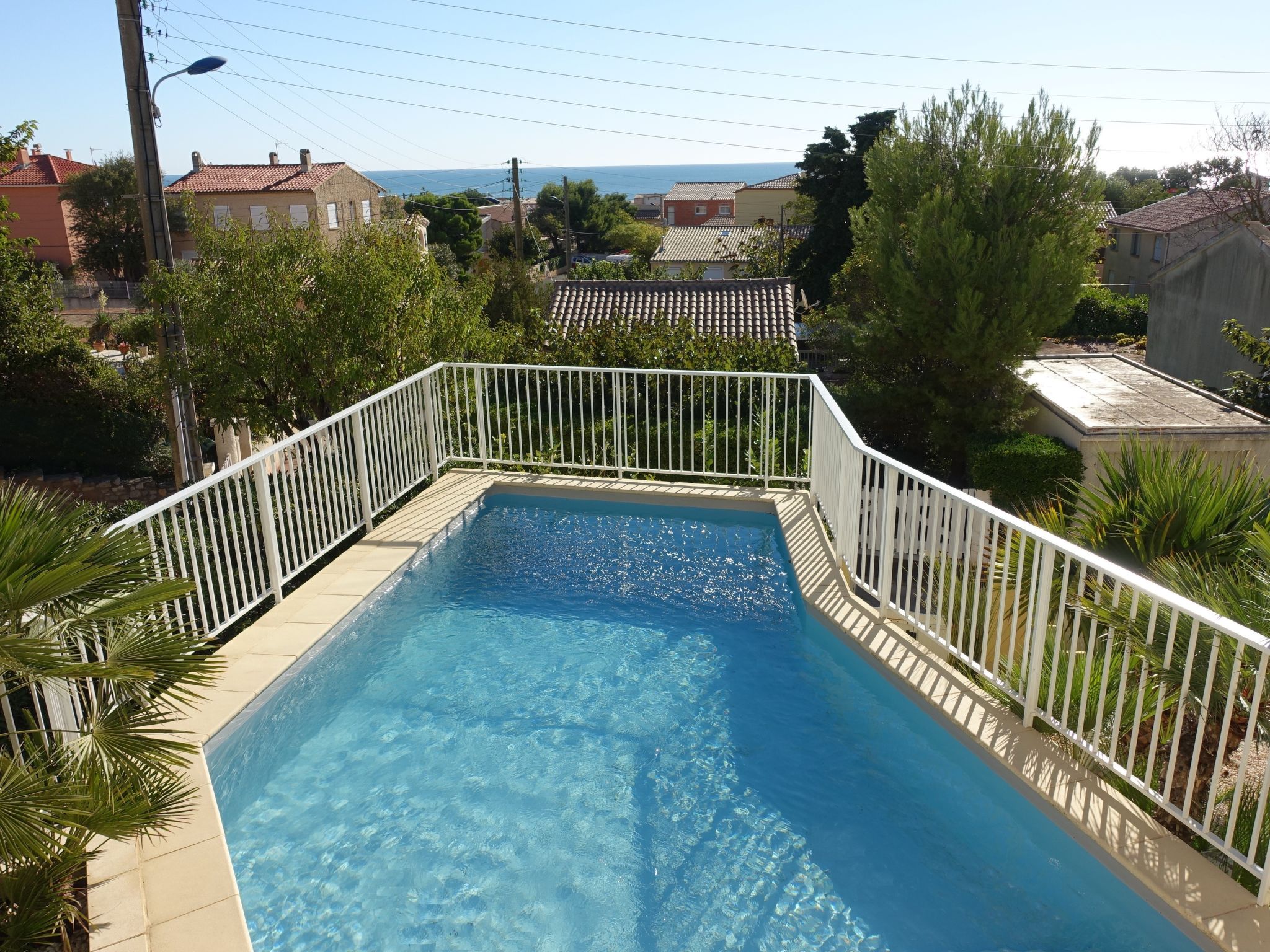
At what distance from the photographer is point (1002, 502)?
12102 millimetres

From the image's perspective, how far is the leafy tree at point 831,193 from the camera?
2933 cm

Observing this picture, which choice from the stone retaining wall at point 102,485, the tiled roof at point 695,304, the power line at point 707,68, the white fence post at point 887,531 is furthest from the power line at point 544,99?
the white fence post at point 887,531

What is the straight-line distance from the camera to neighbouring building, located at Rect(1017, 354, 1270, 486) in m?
10.7

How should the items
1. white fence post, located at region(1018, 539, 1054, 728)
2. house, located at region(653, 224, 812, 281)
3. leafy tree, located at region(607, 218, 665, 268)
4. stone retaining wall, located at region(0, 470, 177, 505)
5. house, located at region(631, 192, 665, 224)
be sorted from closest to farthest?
1. white fence post, located at region(1018, 539, 1054, 728)
2. stone retaining wall, located at region(0, 470, 177, 505)
3. house, located at region(653, 224, 812, 281)
4. leafy tree, located at region(607, 218, 665, 268)
5. house, located at region(631, 192, 665, 224)

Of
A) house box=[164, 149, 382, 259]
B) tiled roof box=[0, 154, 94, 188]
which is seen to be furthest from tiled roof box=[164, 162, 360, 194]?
tiled roof box=[0, 154, 94, 188]

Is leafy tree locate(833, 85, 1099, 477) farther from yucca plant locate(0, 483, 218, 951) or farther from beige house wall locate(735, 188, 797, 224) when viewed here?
beige house wall locate(735, 188, 797, 224)

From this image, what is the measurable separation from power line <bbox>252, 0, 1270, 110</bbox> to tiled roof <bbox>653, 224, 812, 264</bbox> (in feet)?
31.2

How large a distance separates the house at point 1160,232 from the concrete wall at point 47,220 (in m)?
45.7

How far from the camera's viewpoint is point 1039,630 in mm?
3727

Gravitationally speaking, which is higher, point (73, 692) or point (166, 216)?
point (166, 216)

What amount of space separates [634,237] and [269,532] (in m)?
68.4

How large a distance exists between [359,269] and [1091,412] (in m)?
9.19

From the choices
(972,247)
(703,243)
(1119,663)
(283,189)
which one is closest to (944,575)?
(1119,663)

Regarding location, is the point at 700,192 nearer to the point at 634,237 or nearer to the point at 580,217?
the point at 580,217
